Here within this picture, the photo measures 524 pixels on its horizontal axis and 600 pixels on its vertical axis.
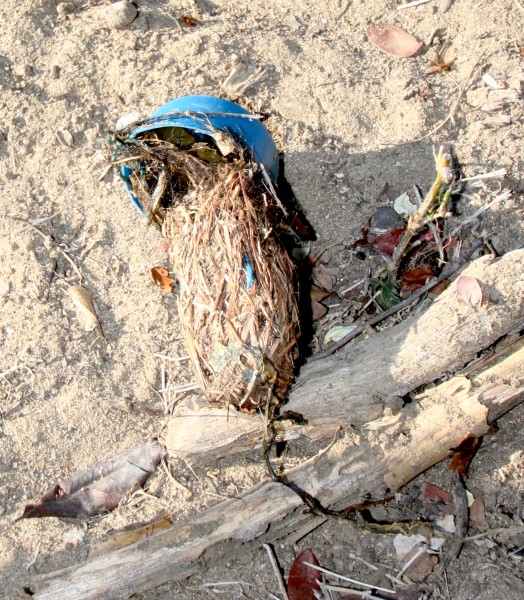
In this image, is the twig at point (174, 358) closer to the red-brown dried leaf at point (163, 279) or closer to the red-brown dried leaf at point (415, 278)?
the red-brown dried leaf at point (163, 279)

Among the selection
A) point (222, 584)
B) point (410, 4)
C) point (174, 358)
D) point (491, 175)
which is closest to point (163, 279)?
point (174, 358)

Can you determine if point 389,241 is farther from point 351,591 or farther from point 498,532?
point 351,591

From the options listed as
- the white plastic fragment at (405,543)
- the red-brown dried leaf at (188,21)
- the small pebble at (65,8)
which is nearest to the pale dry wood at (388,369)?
the white plastic fragment at (405,543)

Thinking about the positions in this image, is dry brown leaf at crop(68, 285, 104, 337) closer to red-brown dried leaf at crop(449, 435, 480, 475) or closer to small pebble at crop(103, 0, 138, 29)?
small pebble at crop(103, 0, 138, 29)

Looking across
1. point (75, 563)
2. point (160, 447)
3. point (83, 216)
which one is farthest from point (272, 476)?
point (83, 216)

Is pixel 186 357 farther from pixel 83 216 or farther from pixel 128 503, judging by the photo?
pixel 83 216
